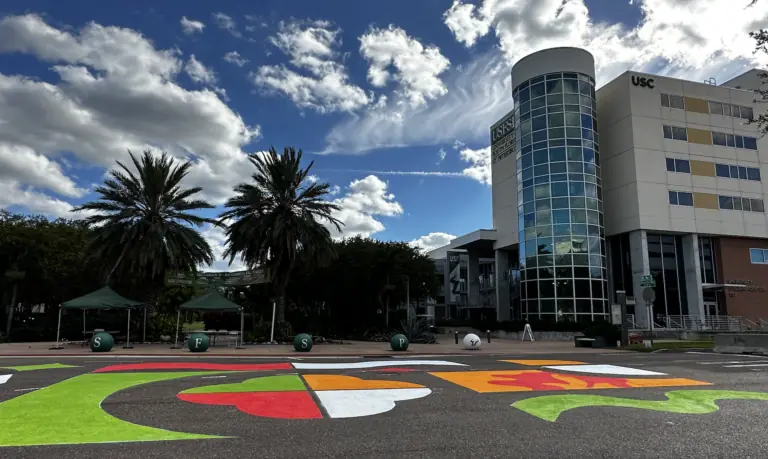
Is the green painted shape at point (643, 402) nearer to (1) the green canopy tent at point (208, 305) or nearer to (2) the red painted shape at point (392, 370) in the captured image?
(2) the red painted shape at point (392, 370)

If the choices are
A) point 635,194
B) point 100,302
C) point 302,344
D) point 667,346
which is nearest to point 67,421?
point 302,344

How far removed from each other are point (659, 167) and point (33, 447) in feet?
150

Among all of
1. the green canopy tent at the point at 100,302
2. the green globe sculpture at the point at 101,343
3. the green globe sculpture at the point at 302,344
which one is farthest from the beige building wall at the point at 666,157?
the green globe sculpture at the point at 101,343

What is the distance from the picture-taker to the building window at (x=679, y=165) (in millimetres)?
42728

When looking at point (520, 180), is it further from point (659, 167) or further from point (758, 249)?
point (758, 249)

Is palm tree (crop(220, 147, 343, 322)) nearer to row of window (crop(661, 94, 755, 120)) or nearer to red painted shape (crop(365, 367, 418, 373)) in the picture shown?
red painted shape (crop(365, 367, 418, 373))

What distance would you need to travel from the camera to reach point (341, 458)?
602 centimetres

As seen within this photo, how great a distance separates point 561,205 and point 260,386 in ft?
112

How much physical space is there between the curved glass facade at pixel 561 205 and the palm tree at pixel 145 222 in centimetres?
2576

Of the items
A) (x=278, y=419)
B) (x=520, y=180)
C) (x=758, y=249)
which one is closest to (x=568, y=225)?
(x=520, y=180)

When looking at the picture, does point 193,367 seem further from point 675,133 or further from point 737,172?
point 737,172

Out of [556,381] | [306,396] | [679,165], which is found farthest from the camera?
[679,165]

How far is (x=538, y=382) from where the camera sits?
12.9 metres

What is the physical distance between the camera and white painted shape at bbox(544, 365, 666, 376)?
1524 centimetres
